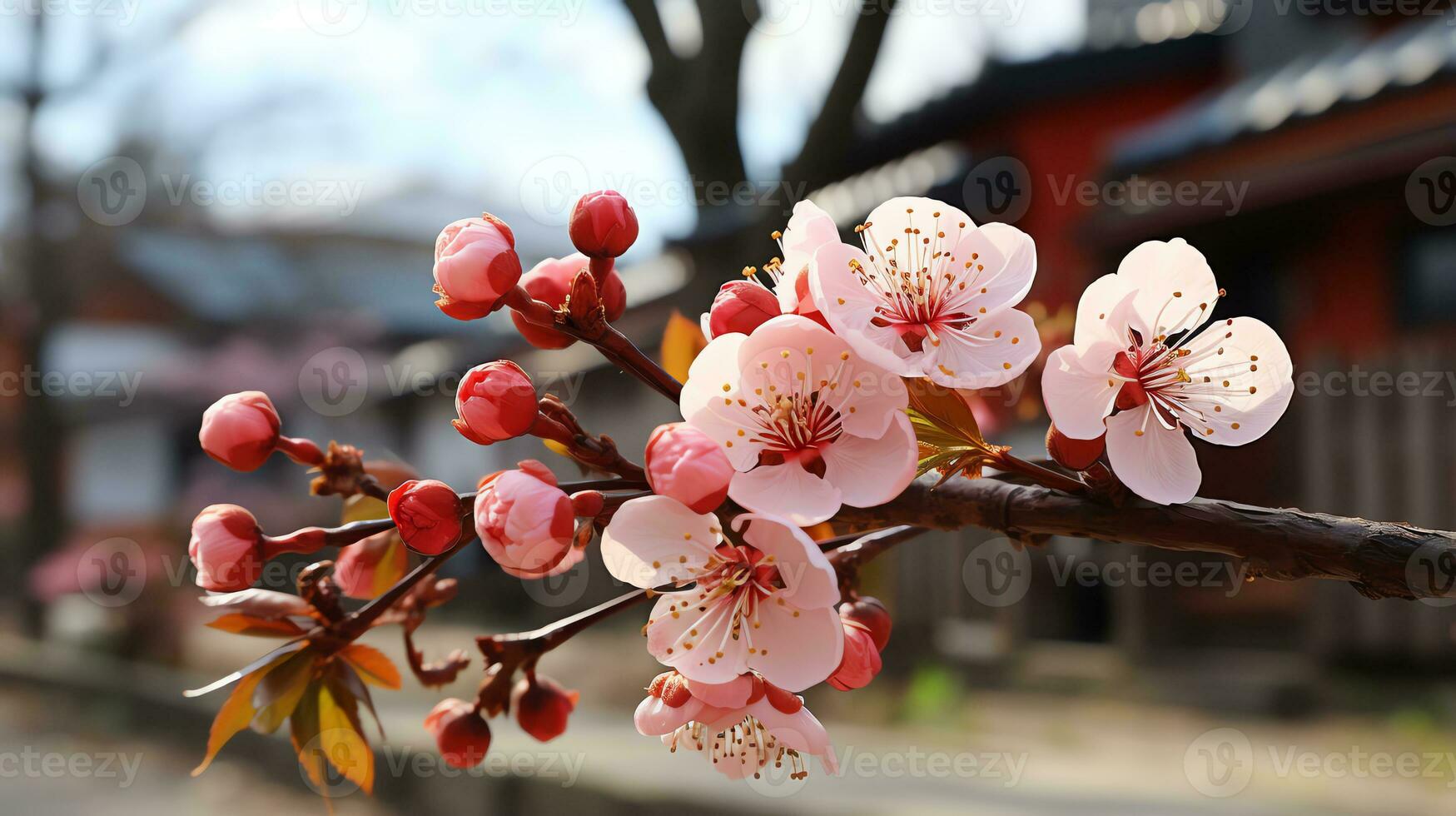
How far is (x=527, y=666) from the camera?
74cm

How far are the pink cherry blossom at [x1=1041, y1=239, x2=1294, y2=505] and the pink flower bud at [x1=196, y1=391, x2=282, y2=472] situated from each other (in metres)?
0.53

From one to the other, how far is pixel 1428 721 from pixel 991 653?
2.04 m

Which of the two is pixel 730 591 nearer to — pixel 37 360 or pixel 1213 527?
pixel 1213 527

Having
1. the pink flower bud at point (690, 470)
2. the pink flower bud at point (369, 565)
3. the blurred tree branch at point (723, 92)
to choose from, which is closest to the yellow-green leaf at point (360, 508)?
the pink flower bud at point (369, 565)

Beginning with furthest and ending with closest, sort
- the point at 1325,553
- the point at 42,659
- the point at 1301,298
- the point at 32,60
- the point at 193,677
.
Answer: the point at 32,60 → the point at 42,659 → the point at 193,677 → the point at 1301,298 → the point at 1325,553

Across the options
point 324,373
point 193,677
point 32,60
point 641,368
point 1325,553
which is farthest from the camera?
point 324,373

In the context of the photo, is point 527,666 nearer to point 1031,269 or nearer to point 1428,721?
point 1031,269

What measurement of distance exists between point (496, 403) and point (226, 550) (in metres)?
0.21

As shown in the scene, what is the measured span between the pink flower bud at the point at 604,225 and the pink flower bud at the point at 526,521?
0.67 feet

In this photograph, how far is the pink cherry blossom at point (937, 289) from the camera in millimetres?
626

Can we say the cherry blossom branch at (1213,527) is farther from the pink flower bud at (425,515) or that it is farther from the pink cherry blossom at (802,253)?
the pink flower bud at (425,515)

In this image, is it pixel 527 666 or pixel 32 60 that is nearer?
pixel 527 666

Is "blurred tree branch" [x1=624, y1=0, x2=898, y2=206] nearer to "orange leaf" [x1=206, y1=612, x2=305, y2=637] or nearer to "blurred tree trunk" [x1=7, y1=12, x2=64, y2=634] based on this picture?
"orange leaf" [x1=206, y1=612, x2=305, y2=637]

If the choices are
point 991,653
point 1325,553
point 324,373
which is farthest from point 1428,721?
point 324,373
